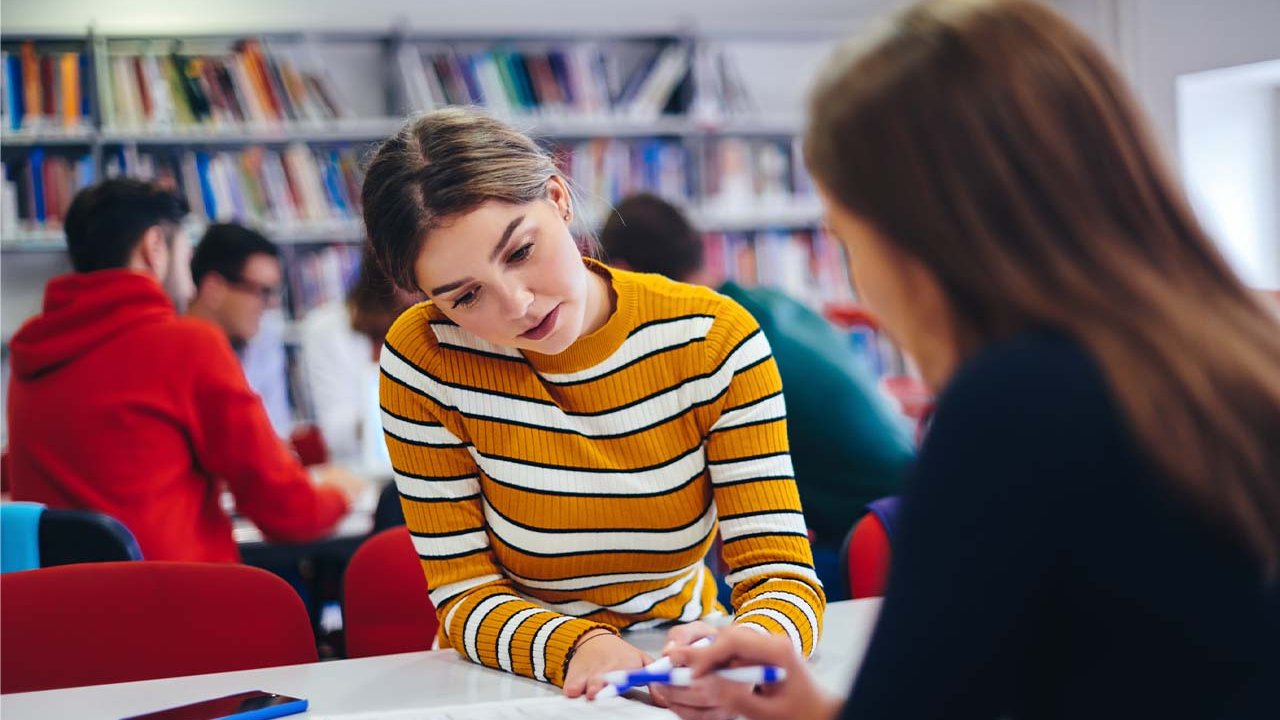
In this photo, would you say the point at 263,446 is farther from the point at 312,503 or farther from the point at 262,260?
the point at 262,260

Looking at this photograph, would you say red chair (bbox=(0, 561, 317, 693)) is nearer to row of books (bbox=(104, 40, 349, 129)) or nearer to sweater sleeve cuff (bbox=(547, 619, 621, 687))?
sweater sleeve cuff (bbox=(547, 619, 621, 687))

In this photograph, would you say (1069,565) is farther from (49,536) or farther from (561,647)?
(49,536)

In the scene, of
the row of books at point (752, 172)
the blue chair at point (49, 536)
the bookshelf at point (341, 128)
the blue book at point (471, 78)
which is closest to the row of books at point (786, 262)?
the bookshelf at point (341, 128)

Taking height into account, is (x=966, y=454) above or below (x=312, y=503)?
above

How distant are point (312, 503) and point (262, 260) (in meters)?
1.29

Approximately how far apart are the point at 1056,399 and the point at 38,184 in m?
4.46

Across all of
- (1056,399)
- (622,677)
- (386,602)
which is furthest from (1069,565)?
(386,602)

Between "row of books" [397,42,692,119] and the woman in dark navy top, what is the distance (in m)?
4.14

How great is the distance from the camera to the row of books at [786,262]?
5.01 metres

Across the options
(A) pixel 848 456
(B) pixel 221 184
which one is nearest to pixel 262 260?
(B) pixel 221 184

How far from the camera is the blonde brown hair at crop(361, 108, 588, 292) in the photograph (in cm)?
122

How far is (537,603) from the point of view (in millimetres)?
1378

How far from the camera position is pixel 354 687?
46.3 inches

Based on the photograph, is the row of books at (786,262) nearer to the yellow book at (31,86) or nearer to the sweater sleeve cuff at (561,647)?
the yellow book at (31,86)
